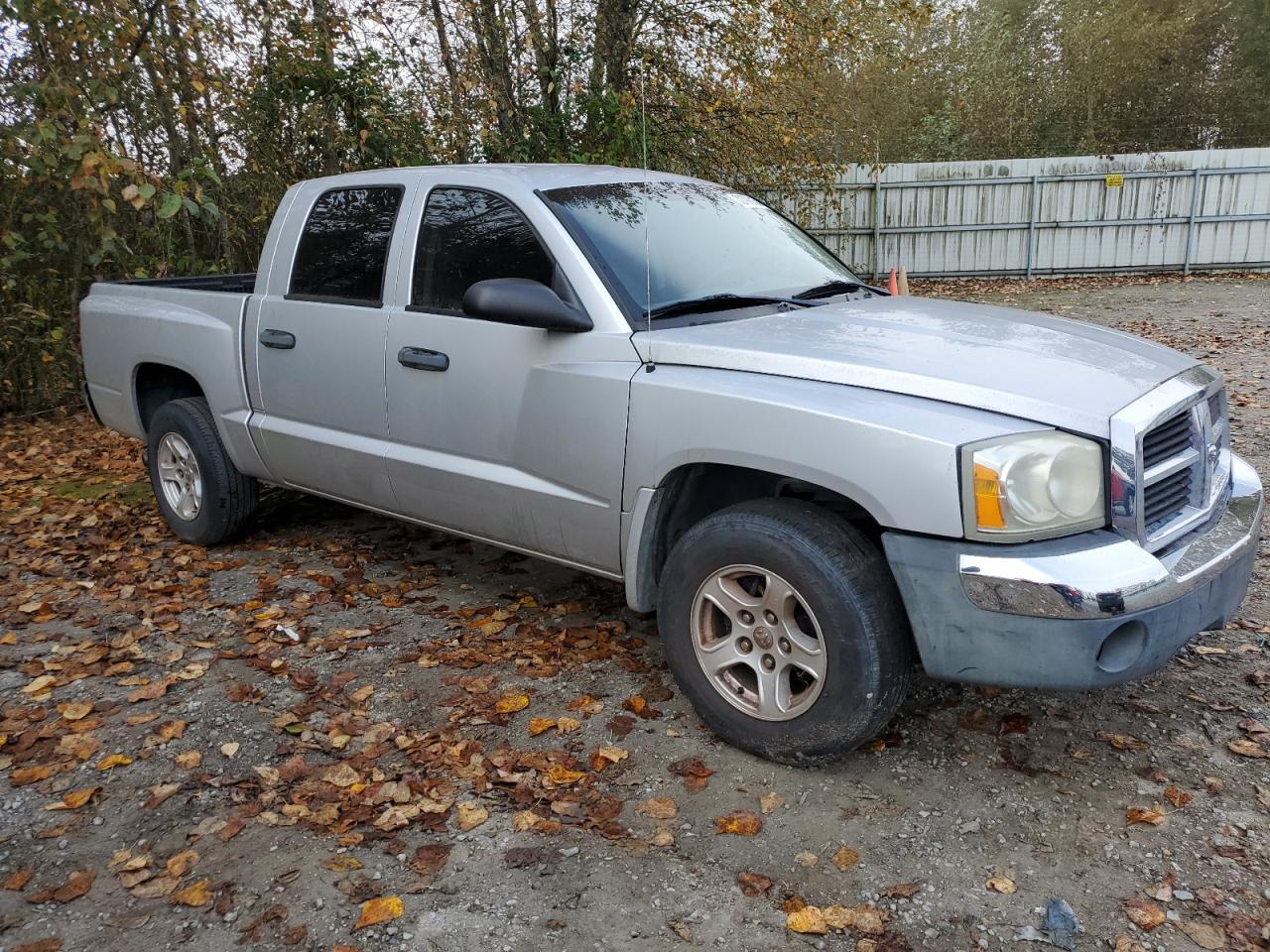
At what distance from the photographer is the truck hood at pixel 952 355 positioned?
280 cm

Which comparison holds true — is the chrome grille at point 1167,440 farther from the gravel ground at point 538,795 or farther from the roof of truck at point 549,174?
the roof of truck at point 549,174

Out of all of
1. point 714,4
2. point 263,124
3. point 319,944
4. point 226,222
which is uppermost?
point 714,4

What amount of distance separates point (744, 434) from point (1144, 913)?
1627 mm

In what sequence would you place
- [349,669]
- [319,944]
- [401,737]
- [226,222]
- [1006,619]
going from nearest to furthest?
[319,944]
[1006,619]
[401,737]
[349,669]
[226,222]

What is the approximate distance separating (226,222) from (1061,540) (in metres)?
9.06

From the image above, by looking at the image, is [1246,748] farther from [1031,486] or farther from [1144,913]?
[1031,486]

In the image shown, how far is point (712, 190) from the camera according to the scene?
4.49 m

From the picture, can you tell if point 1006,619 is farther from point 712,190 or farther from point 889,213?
point 889,213

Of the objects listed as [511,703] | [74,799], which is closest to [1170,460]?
[511,703]

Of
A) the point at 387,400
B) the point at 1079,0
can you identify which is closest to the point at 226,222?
the point at 387,400

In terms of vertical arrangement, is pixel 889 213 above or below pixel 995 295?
above

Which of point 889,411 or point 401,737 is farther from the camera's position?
point 401,737

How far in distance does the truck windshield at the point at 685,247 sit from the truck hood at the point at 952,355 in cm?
24

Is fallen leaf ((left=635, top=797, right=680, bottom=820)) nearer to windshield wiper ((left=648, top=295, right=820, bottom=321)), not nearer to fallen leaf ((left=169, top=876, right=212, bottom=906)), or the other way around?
fallen leaf ((left=169, top=876, right=212, bottom=906))
